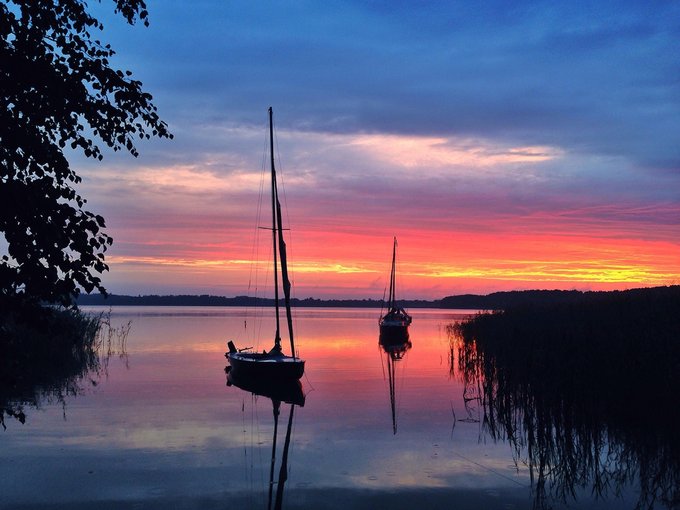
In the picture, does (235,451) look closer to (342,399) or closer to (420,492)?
(420,492)

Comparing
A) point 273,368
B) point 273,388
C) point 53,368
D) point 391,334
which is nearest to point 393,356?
point 391,334

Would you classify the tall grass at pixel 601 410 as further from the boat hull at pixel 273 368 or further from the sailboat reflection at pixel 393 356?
the boat hull at pixel 273 368

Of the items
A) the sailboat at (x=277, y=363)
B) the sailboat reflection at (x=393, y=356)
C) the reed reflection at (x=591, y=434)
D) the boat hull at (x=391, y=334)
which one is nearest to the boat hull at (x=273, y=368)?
the sailboat at (x=277, y=363)

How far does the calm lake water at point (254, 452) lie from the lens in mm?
13828

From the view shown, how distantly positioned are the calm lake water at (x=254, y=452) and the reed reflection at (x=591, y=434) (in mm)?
467

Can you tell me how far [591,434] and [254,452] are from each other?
9.22 meters

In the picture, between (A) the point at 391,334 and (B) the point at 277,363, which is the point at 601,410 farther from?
(A) the point at 391,334

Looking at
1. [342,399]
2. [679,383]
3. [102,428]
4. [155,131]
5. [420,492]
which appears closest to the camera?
[155,131]

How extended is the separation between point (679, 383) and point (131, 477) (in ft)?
47.7

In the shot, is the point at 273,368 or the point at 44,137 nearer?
the point at 44,137

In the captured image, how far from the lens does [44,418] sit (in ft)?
76.5

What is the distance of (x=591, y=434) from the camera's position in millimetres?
17938

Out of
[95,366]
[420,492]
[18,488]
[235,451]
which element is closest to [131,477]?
[18,488]

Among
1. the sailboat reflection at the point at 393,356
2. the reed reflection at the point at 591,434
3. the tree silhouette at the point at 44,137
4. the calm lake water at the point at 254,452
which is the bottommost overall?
the sailboat reflection at the point at 393,356
